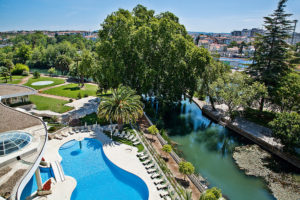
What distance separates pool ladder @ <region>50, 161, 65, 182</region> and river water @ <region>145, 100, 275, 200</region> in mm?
13081

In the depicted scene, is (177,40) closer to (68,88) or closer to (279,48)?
(279,48)

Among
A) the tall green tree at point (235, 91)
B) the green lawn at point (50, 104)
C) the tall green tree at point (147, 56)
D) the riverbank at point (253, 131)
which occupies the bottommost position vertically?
the riverbank at point (253, 131)

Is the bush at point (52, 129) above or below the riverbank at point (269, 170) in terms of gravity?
above

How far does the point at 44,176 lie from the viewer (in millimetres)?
17000

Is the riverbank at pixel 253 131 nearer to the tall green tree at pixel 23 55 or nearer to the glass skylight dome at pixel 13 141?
the glass skylight dome at pixel 13 141

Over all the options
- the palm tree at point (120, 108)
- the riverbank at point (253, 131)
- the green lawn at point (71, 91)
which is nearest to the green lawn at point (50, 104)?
the green lawn at point (71, 91)

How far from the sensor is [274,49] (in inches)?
1225

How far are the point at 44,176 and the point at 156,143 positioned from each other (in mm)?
11966

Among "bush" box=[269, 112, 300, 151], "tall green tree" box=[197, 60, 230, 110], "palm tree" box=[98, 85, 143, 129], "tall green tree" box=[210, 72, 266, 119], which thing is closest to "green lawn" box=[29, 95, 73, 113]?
"palm tree" box=[98, 85, 143, 129]

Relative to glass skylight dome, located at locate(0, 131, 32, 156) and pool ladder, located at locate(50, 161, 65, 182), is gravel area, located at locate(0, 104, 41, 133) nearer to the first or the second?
glass skylight dome, located at locate(0, 131, 32, 156)

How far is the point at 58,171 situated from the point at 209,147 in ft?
59.8

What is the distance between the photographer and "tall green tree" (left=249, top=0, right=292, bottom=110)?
100.0ft

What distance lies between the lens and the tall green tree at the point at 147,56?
2850 centimetres

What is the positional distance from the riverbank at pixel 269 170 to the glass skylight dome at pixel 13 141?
2109cm
